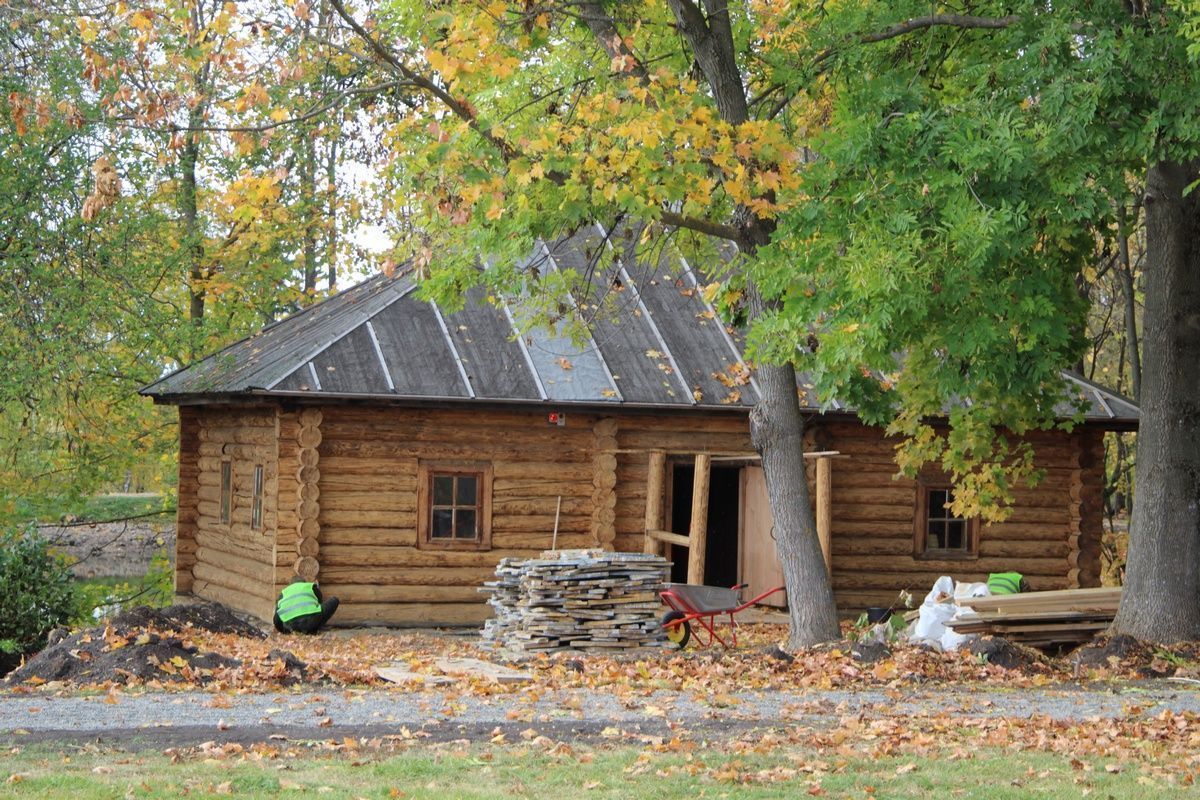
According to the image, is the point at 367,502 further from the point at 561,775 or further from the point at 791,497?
the point at 561,775

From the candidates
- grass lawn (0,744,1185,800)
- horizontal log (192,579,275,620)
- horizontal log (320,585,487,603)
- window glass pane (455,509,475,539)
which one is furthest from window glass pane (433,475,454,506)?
grass lawn (0,744,1185,800)

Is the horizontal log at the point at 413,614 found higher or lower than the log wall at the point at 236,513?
lower

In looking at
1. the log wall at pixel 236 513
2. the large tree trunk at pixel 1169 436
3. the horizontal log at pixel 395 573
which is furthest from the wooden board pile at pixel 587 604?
the large tree trunk at pixel 1169 436

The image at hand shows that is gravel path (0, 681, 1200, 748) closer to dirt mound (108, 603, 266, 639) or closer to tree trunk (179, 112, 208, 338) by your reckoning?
dirt mound (108, 603, 266, 639)

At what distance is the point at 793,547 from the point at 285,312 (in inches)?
827

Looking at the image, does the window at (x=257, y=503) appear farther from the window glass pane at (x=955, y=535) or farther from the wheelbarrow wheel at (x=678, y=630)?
the window glass pane at (x=955, y=535)

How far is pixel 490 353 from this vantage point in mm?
18875

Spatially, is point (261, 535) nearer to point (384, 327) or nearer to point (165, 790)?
point (384, 327)

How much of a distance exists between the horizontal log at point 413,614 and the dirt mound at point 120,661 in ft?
18.2

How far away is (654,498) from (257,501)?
530 centimetres

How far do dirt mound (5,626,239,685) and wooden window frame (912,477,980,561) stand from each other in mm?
11358

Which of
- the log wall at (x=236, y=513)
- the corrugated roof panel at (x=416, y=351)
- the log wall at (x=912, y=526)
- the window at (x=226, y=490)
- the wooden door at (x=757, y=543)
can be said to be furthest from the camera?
the window at (x=226, y=490)

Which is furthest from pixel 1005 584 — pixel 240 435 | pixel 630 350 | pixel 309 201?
pixel 309 201

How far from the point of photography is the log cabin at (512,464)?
17703mm
